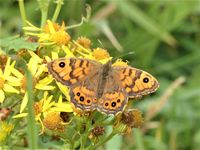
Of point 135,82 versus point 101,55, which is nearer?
point 135,82

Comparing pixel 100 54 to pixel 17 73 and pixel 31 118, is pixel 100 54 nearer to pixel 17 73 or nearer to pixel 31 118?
pixel 17 73

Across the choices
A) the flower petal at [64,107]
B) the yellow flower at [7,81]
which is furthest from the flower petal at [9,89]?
the flower petal at [64,107]

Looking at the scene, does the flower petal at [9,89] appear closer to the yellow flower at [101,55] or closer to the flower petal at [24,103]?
the flower petal at [24,103]

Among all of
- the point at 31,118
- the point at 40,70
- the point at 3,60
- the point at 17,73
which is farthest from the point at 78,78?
the point at 31,118

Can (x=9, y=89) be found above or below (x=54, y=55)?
below

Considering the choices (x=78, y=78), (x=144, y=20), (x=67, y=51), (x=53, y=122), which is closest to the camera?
(x=53, y=122)
